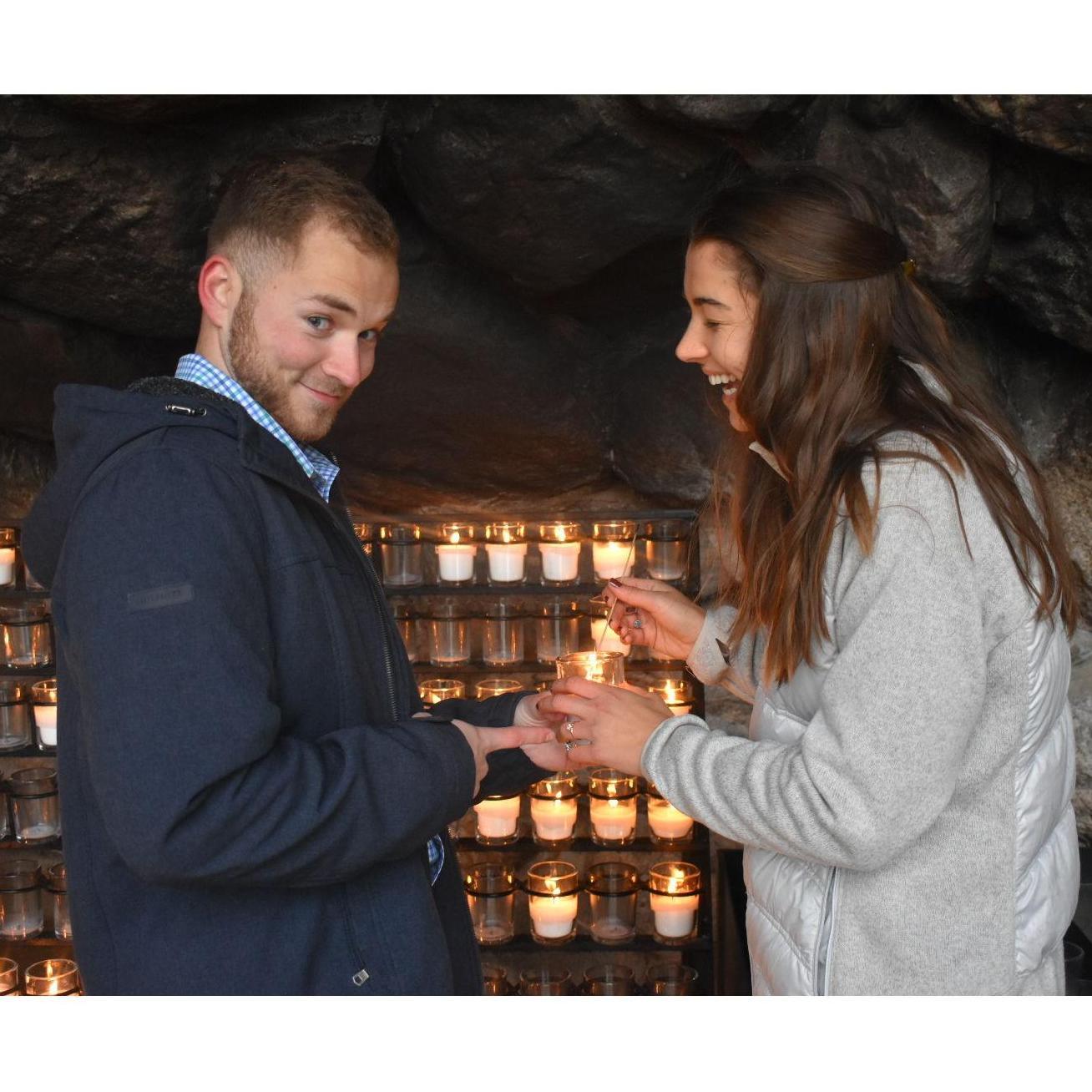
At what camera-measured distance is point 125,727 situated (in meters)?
1.36

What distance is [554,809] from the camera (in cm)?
294

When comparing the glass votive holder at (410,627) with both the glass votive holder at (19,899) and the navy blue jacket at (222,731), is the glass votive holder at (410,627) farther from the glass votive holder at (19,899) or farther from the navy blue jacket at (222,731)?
the navy blue jacket at (222,731)

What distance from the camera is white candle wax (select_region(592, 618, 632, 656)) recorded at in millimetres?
2961

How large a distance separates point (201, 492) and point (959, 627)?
0.96 m

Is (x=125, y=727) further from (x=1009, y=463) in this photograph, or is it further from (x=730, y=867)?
(x=730, y=867)

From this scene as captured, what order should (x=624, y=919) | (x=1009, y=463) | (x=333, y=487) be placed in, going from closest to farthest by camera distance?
1. (x=1009, y=463)
2. (x=333, y=487)
3. (x=624, y=919)

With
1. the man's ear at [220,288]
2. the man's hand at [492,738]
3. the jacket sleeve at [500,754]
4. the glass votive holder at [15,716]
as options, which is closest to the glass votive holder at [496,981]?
the jacket sleeve at [500,754]

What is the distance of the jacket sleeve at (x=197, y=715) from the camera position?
1.35 metres

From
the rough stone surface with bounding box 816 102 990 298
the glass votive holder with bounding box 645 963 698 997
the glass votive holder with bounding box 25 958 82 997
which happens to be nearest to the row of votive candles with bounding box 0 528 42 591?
the glass votive holder with bounding box 25 958 82 997

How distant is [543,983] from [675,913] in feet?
1.35

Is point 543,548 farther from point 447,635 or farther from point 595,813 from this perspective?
point 595,813

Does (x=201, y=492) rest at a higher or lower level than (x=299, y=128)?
lower

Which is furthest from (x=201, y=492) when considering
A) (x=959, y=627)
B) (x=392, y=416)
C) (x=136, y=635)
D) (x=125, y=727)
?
(x=392, y=416)

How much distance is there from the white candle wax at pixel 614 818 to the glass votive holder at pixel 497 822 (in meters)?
0.21
